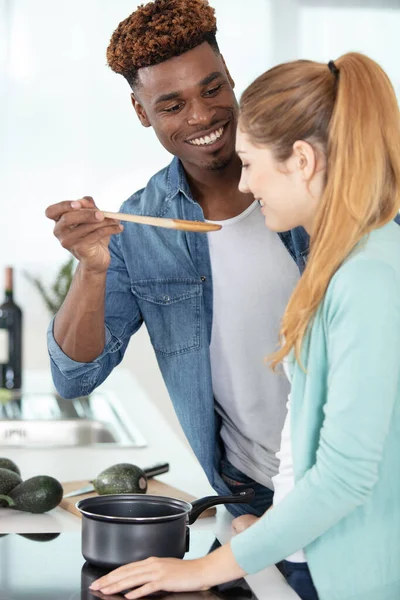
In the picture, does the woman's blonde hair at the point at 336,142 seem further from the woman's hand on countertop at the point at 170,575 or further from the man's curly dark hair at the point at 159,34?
the man's curly dark hair at the point at 159,34

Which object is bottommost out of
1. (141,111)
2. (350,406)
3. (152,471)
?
(152,471)

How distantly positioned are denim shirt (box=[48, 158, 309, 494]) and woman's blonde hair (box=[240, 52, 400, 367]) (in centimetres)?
57

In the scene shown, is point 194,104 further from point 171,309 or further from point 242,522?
point 242,522

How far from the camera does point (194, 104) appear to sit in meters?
1.70

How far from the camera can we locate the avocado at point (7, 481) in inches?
62.9

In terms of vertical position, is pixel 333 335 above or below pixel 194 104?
below

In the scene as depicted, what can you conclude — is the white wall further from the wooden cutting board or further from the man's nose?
the man's nose

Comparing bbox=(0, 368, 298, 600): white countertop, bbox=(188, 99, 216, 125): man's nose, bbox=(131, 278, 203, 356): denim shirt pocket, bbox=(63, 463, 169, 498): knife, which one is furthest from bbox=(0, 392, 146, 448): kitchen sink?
bbox=(188, 99, 216, 125): man's nose

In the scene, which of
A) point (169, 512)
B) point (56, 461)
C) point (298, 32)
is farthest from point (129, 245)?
point (298, 32)

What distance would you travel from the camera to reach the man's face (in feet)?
5.56

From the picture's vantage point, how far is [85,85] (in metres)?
5.23

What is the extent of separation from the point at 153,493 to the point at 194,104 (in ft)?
2.45

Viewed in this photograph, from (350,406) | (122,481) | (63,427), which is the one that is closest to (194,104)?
(122,481)

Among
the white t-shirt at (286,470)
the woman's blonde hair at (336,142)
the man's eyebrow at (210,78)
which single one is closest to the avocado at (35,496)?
the white t-shirt at (286,470)
